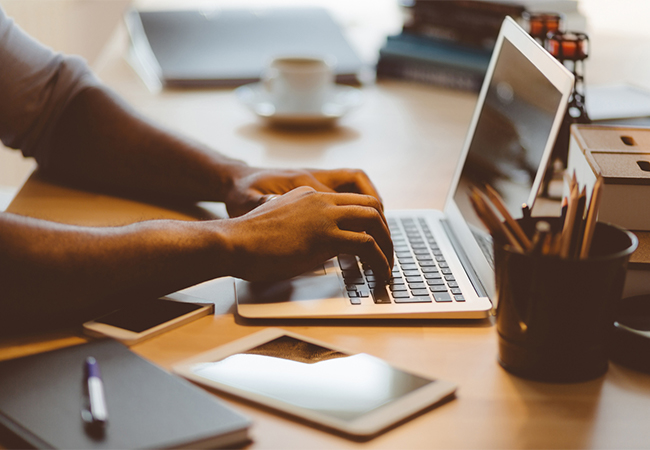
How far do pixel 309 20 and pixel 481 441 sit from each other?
180 centimetres

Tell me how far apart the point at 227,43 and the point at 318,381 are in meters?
1.57

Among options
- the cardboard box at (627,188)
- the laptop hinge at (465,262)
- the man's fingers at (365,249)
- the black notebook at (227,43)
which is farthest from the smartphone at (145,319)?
the black notebook at (227,43)

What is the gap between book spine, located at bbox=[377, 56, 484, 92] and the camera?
1.76m

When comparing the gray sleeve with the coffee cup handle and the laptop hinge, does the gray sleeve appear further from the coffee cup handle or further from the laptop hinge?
the laptop hinge

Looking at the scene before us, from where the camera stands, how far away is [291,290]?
2.60 feet

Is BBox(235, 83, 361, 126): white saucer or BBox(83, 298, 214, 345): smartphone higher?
BBox(83, 298, 214, 345): smartphone

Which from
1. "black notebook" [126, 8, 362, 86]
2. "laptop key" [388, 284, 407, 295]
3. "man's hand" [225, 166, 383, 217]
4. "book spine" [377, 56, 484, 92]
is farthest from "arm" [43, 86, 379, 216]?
"book spine" [377, 56, 484, 92]

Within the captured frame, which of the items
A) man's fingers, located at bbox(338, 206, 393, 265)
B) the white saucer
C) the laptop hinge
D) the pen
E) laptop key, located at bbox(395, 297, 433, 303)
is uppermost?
man's fingers, located at bbox(338, 206, 393, 265)

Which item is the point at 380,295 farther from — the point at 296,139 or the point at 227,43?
the point at 227,43

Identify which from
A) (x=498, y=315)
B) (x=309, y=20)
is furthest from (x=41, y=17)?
(x=498, y=315)

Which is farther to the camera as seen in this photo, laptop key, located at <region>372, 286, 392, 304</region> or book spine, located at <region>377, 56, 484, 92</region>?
book spine, located at <region>377, 56, 484, 92</region>

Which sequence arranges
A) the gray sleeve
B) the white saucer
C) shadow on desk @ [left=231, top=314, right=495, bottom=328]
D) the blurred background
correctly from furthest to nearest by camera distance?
1. the blurred background
2. the white saucer
3. the gray sleeve
4. shadow on desk @ [left=231, top=314, right=495, bottom=328]

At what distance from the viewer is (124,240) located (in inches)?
28.5

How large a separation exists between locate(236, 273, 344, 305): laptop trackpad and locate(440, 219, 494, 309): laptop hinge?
155 mm
